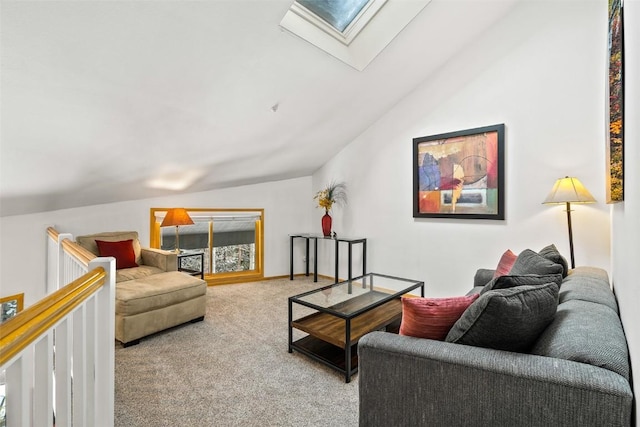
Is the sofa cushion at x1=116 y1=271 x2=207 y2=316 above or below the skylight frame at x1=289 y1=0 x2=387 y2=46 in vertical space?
below

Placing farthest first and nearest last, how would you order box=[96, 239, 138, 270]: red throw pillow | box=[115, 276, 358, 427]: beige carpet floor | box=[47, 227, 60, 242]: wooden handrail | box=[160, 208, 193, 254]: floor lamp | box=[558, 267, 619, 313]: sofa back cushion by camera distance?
1. box=[160, 208, 193, 254]: floor lamp
2. box=[96, 239, 138, 270]: red throw pillow
3. box=[47, 227, 60, 242]: wooden handrail
4. box=[115, 276, 358, 427]: beige carpet floor
5. box=[558, 267, 619, 313]: sofa back cushion

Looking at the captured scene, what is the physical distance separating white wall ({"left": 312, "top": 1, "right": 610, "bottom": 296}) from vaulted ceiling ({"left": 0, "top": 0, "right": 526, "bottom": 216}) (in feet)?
1.01

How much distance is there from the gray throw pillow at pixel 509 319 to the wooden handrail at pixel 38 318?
1.29m

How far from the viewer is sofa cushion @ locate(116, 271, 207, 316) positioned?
261 centimetres

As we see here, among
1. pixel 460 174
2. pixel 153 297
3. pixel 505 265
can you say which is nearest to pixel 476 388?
pixel 505 265

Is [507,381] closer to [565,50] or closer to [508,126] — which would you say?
[508,126]

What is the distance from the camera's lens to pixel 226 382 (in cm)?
209

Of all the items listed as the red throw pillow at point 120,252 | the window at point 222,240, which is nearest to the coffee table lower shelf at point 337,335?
the red throw pillow at point 120,252

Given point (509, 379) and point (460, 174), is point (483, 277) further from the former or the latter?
point (509, 379)

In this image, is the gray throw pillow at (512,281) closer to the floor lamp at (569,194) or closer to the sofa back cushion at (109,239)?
the floor lamp at (569,194)

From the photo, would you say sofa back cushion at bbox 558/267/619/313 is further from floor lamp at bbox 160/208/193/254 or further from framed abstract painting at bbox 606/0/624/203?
floor lamp at bbox 160/208/193/254

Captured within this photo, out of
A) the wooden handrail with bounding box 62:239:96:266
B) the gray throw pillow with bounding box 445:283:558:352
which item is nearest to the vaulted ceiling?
the wooden handrail with bounding box 62:239:96:266

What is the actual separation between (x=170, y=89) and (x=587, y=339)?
2590 mm

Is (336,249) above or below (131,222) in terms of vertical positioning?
below
